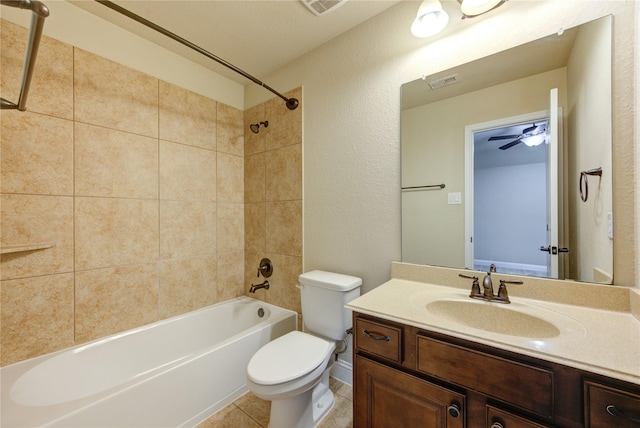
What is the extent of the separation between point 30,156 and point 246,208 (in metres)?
1.40

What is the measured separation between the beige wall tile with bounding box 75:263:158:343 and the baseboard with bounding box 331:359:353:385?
1.39m

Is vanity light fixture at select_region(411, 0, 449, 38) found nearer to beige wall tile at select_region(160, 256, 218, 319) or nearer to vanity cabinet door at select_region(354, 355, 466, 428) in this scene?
vanity cabinet door at select_region(354, 355, 466, 428)

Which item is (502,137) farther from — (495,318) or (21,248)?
(21,248)

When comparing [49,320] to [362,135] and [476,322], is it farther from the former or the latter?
[476,322]

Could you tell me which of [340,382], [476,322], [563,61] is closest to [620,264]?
[476,322]

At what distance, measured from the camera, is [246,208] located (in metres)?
2.40

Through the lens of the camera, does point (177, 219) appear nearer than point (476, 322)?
No

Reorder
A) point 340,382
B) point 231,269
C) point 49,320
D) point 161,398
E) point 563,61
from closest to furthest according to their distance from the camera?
1. point 563,61
2. point 161,398
3. point 49,320
4. point 340,382
5. point 231,269

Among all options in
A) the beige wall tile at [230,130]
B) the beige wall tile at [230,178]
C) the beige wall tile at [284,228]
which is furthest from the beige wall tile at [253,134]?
the beige wall tile at [284,228]

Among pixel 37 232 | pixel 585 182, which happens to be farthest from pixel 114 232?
pixel 585 182

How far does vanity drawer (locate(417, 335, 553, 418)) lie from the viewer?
0.70m

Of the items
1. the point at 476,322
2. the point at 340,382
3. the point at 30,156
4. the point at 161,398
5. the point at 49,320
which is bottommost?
the point at 340,382

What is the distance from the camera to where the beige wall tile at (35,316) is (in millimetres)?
1307

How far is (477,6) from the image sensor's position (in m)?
1.14
